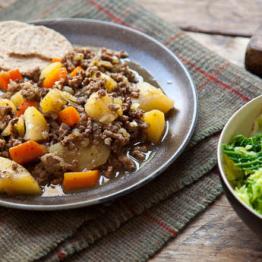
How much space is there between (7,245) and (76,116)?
81cm

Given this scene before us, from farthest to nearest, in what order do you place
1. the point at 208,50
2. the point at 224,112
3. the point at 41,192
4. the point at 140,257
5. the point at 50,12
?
the point at 50,12 < the point at 208,50 < the point at 224,112 < the point at 41,192 < the point at 140,257

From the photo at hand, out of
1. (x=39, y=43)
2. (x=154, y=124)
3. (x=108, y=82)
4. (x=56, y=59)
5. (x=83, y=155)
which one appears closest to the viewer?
(x=83, y=155)

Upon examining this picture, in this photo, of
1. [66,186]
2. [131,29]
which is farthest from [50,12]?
[66,186]

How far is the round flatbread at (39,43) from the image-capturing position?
3.99 meters

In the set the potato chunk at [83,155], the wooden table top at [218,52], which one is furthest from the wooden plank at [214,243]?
the potato chunk at [83,155]

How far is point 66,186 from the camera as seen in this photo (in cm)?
320

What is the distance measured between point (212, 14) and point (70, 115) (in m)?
1.82

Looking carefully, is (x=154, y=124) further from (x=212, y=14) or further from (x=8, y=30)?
(x=212, y=14)

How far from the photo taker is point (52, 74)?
3.68m

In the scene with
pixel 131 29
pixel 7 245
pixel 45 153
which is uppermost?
pixel 131 29

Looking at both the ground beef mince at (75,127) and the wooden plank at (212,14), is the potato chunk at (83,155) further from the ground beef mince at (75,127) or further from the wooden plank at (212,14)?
the wooden plank at (212,14)

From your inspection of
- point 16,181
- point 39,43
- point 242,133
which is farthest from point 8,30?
point 242,133

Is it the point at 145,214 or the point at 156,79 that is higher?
the point at 156,79

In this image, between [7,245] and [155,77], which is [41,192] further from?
[155,77]
